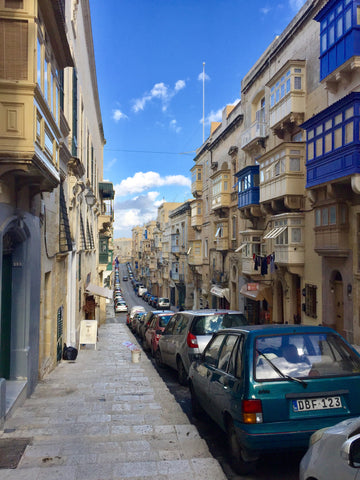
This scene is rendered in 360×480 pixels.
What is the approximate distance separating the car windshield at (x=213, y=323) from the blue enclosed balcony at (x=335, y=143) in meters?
7.23

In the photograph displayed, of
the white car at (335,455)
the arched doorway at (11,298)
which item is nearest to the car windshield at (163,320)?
the arched doorway at (11,298)

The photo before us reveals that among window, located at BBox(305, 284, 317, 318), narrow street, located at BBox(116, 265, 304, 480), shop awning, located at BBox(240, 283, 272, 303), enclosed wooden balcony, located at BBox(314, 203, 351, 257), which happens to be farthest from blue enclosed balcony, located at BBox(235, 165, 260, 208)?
narrow street, located at BBox(116, 265, 304, 480)

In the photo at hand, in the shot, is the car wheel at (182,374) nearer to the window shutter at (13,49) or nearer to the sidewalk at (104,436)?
the sidewalk at (104,436)

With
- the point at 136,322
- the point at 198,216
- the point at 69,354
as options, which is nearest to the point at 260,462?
the point at 69,354

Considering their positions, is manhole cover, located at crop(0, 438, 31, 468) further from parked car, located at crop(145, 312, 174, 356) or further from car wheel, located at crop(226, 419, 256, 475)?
parked car, located at crop(145, 312, 174, 356)

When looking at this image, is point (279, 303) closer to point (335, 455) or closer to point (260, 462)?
point (260, 462)

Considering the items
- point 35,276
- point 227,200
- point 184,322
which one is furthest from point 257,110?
point 35,276

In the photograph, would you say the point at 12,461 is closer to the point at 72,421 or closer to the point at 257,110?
the point at 72,421

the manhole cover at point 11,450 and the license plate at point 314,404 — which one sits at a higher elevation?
the license plate at point 314,404

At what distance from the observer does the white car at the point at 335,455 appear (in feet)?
8.58

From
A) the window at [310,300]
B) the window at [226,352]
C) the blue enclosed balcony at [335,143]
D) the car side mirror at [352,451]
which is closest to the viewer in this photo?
the car side mirror at [352,451]

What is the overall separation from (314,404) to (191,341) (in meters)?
4.59

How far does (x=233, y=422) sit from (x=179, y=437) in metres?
0.98

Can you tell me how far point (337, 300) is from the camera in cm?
1631
